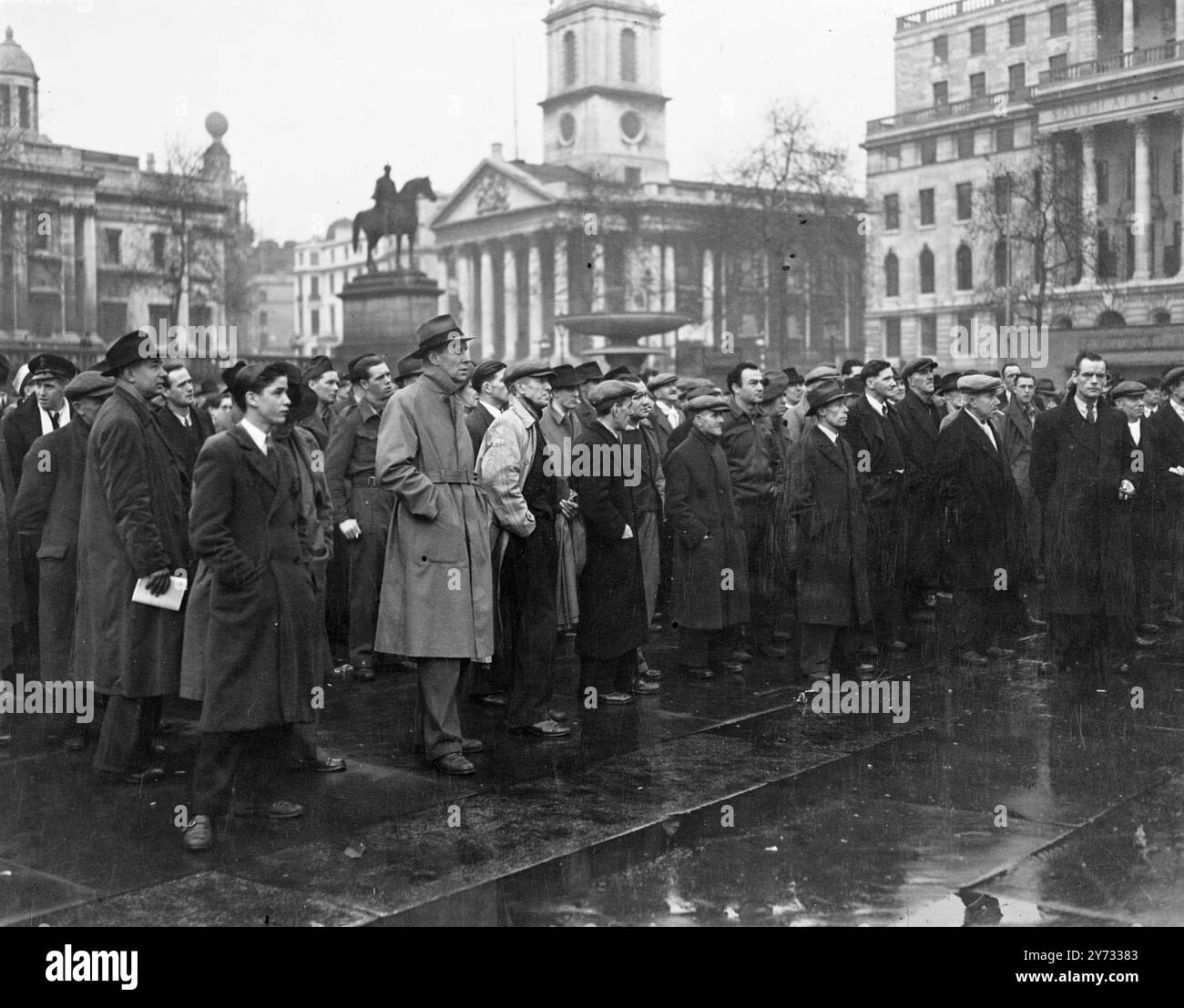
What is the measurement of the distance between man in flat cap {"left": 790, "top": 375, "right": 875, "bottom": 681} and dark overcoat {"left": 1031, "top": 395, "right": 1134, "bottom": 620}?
1.40m

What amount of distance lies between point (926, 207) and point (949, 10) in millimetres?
9676

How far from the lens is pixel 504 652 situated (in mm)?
8094

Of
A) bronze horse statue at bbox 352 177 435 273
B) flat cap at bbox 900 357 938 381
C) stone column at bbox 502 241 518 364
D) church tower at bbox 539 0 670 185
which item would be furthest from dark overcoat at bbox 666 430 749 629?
stone column at bbox 502 241 518 364

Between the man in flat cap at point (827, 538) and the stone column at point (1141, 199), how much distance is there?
54.1 m

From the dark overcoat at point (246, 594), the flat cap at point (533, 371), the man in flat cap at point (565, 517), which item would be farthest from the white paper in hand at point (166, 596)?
the flat cap at point (533, 371)

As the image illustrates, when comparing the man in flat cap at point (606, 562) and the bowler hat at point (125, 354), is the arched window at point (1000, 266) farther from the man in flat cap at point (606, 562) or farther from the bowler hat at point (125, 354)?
the bowler hat at point (125, 354)

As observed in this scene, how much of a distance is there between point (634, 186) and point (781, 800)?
255 feet

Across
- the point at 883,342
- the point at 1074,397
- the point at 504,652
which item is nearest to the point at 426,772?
the point at 504,652

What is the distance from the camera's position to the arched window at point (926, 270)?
72750mm

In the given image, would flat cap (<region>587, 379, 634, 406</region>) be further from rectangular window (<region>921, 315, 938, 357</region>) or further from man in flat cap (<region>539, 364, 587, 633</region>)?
rectangular window (<region>921, 315, 938, 357</region>)
